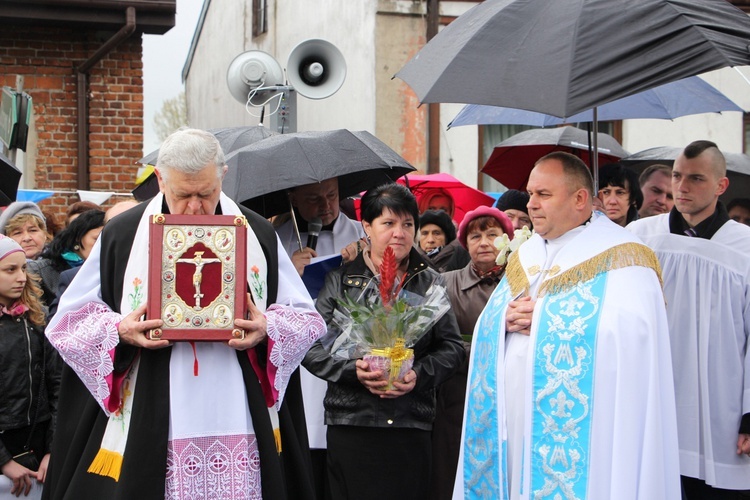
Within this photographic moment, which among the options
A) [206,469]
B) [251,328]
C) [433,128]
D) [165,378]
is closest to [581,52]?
[251,328]

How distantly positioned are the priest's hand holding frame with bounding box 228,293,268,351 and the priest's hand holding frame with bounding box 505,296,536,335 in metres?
1.38

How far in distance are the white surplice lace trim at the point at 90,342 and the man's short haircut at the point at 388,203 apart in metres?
1.83

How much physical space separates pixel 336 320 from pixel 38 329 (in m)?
1.65

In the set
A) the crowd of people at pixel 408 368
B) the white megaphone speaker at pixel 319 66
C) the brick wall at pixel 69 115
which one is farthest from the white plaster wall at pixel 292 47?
the crowd of people at pixel 408 368

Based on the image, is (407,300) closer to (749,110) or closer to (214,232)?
(214,232)

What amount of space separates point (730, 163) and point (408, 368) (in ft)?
16.5

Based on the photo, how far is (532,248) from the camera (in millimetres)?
5164

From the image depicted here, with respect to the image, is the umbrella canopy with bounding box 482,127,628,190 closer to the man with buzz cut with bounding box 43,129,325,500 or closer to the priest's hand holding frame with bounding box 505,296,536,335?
the priest's hand holding frame with bounding box 505,296,536,335

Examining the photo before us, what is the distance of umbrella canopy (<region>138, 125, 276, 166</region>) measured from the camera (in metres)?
6.17

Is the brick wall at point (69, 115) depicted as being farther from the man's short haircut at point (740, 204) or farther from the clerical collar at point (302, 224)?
the man's short haircut at point (740, 204)

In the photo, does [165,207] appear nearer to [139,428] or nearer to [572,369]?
[139,428]

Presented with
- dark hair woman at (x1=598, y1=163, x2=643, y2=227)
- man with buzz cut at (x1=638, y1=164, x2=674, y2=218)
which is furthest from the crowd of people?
man with buzz cut at (x1=638, y1=164, x2=674, y2=218)

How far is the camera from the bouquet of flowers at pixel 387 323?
496 centimetres

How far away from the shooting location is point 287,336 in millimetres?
4164
